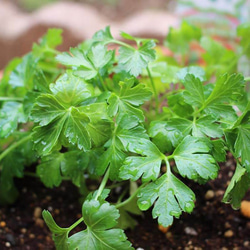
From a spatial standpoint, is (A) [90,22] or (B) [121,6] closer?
(A) [90,22]

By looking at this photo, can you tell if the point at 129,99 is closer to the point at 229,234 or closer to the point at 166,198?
the point at 166,198

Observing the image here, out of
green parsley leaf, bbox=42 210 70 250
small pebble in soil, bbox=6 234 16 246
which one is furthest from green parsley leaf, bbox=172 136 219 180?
small pebble in soil, bbox=6 234 16 246

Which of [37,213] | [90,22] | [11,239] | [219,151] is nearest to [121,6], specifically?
[90,22]

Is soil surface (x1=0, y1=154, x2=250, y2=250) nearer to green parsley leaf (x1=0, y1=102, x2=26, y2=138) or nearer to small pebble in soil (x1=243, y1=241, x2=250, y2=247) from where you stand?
small pebble in soil (x1=243, y1=241, x2=250, y2=247)

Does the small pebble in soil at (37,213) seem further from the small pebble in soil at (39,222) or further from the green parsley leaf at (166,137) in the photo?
the green parsley leaf at (166,137)

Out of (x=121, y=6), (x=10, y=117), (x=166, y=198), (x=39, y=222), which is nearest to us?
(x=166, y=198)

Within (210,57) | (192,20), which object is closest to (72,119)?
(210,57)
